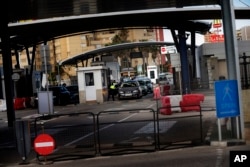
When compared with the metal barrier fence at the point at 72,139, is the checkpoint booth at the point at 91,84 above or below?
→ above

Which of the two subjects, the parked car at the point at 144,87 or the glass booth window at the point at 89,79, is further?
the parked car at the point at 144,87

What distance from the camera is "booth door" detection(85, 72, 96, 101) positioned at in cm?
4125

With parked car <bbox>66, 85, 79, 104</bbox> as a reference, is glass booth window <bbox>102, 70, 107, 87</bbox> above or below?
above

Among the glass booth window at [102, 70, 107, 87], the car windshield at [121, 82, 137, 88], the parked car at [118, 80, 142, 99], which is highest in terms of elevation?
the glass booth window at [102, 70, 107, 87]

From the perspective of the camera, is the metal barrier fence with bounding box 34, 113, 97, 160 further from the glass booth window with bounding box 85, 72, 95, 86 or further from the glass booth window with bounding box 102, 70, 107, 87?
the glass booth window with bounding box 102, 70, 107, 87

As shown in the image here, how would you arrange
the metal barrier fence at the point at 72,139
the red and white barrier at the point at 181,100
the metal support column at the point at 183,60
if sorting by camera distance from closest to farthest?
the metal barrier fence at the point at 72,139, the red and white barrier at the point at 181,100, the metal support column at the point at 183,60

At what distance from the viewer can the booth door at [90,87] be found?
41.2 m

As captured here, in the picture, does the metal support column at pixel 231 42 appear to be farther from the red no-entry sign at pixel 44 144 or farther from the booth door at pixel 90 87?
the booth door at pixel 90 87

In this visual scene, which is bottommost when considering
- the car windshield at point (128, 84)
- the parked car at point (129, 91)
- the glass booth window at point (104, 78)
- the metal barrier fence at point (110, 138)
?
the metal barrier fence at point (110, 138)

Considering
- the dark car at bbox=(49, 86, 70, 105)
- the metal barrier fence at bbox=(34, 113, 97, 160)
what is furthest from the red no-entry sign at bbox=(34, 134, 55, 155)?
the dark car at bbox=(49, 86, 70, 105)

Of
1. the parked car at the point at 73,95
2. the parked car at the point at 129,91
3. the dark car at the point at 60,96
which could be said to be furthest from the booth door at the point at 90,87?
the parked car at the point at 129,91

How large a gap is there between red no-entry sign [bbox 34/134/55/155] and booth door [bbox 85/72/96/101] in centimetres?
2908

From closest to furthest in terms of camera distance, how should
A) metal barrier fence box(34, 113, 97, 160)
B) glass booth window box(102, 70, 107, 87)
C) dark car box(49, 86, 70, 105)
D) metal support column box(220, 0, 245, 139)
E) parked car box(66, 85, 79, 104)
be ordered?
metal barrier fence box(34, 113, 97, 160) < metal support column box(220, 0, 245, 139) < glass booth window box(102, 70, 107, 87) < dark car box(49, 86, 70, 105) < parked car box(66, 85, 79, 104)

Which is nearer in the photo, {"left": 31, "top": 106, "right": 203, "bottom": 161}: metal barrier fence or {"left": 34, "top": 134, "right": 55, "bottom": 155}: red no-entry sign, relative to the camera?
{"left": 34, "top": 134, "right": 55, "bottom": 155}: red no-entry sign
